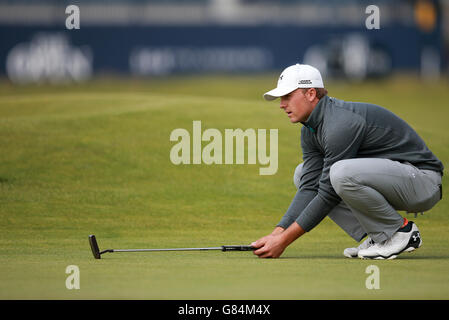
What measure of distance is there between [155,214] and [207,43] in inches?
890

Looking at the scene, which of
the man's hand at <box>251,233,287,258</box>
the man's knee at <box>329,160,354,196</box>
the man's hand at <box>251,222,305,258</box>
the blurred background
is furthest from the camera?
the blurred background

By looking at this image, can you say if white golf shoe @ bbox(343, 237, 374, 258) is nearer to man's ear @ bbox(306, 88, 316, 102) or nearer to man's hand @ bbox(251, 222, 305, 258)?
man's hand @ bbox(251, 222, 305, 258)

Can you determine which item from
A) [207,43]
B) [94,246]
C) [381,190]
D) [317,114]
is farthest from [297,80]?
[207,43]

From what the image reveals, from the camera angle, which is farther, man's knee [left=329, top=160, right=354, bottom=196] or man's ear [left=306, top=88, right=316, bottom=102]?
man's ear [left=306, top=88, right=316, bottom=102]

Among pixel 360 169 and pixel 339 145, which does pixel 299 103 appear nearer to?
pixel 339 145

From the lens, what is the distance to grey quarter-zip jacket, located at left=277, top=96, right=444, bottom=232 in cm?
521

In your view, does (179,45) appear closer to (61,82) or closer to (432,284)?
(61,82)

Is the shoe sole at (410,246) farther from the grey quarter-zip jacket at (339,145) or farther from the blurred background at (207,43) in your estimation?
the blurred background at (207,43)

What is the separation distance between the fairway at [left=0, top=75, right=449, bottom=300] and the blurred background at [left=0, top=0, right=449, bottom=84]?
1794 cm

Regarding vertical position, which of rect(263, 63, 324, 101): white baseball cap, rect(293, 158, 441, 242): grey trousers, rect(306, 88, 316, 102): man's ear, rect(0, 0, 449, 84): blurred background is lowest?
rect(293, 158, 441, 242): grey trousers

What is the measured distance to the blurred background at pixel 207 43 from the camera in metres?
28.8

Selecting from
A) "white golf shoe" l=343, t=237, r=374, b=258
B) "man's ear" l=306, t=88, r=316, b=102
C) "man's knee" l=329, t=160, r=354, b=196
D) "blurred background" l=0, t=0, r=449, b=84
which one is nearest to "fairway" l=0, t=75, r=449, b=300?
"white golf shoe" l=343, t=237, r=374, b=258

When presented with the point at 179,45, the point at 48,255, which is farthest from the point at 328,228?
the point at 179,45

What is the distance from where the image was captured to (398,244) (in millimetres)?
5383
